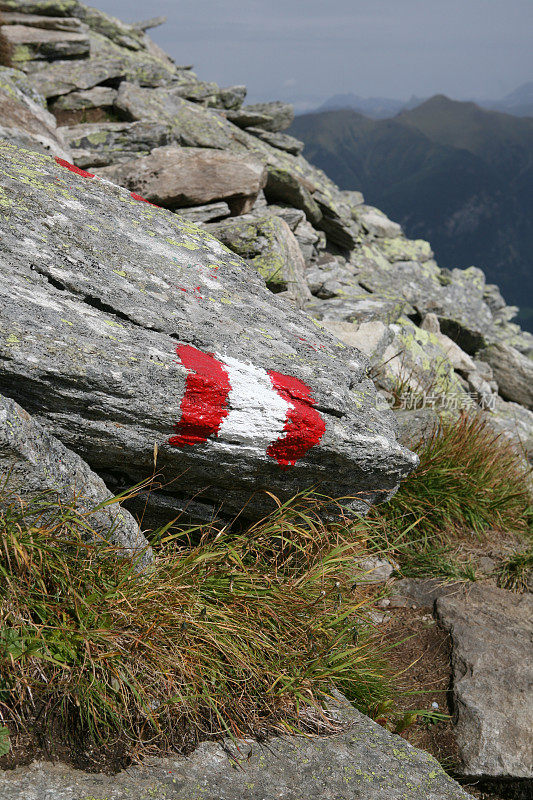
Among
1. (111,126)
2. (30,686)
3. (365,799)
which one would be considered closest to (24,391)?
(30,686)

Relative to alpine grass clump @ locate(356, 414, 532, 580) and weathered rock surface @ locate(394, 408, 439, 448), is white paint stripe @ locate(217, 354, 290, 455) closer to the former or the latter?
alpine grass clump @ locate(356, 414, 532, 580)

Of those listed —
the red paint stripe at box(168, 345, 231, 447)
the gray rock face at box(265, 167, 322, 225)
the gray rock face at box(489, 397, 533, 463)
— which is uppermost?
the gray rock face at box(265, 167, 322, 225)

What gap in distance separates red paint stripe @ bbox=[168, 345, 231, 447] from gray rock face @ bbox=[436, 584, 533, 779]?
3723mm

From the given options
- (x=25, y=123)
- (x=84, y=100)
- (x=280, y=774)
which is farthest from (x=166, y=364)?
(x=84, y=100)

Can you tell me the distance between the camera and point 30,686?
3648mm

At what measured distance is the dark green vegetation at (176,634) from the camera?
3.77 metres

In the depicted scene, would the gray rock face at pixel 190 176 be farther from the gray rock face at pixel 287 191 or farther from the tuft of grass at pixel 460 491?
the tuft of grass at pixel 460 491

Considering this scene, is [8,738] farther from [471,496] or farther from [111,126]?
[111,126]

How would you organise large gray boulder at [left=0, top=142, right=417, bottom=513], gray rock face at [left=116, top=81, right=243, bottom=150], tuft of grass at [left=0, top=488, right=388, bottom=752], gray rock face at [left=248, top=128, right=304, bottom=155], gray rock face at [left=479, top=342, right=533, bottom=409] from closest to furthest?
tuft of grass at [left=0, top=488, right=388, bottom=752]
large gray boulder at [left=0, top=142, right=417, bottom=513]
gray rock face at [left=116, top=81, right=243, bottom=150]
gray rock face at [left=479, top=342, right=533, bottom=409]
gray rock face at [left=248, top=128, right=304, bottom=155]

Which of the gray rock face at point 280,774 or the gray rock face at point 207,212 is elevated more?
the gray rock face at point 207,212

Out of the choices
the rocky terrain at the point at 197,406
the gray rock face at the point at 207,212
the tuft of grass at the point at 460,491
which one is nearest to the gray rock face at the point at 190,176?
the gray rock face at the point at 207,212

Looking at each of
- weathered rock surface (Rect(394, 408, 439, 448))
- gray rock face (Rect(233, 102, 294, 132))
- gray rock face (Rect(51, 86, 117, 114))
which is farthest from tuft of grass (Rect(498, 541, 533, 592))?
gray rock face (Rect(233, 102, 294, 132))

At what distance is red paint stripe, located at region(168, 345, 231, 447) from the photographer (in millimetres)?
4859

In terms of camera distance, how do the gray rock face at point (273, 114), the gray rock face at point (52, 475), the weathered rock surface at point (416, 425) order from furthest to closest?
the gray rock face at point (273, 114) → the weathered rock surface at point (416, 425) → the gray rock face at point (52, 475)
